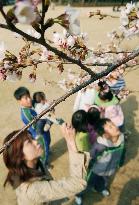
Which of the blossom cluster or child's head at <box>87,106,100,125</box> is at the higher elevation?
the blossom cluster

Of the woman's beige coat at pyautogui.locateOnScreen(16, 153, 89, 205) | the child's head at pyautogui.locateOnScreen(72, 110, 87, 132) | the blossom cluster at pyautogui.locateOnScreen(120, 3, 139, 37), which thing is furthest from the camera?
the child's head at pyautogui.locateOnScreen(72, 110, 87, 132)

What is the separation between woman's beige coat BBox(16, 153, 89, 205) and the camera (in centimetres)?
331

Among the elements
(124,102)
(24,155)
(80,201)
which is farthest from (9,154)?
(124,102)

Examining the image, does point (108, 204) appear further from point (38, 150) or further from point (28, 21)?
point (28, 21)

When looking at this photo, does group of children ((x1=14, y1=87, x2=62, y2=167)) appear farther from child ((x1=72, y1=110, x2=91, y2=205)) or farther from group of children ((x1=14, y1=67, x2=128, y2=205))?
child ((x1=72, y1=110, x2=91, y2=205))

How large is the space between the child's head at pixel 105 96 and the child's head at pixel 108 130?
0.94 metres

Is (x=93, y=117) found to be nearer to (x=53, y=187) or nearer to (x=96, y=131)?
(x=96, y=131)

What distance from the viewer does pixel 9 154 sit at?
3.34 metres

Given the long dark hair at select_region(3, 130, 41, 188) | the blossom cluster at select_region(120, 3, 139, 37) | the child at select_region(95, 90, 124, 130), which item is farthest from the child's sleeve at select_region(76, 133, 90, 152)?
the blossom cluster at select_region(120, 3, 139, 37)

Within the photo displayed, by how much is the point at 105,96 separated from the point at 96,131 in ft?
3.00

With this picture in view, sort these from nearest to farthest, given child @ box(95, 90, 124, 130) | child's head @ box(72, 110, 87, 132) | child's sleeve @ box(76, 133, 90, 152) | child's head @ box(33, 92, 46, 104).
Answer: child's head @ box(72, 110, 87, 132) → child's sleeve @ box(76, 133, 90, 152) → child's head @ box(33, 92, 46, 104) → child @ box(95, 90, 124, 130)

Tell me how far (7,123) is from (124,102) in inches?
104

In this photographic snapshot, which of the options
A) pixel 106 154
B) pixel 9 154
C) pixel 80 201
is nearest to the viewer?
pixel 9 154

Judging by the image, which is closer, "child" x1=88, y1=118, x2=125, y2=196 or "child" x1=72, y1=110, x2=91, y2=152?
"child" x1=88, y1=118, x2=125, y2=196
